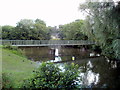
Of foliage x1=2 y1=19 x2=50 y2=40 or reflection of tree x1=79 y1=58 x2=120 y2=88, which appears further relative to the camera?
foliage x1=2 y1=19 x2=50 y2=40

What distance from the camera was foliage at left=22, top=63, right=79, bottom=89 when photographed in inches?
67.2

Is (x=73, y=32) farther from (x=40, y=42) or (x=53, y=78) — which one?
(x=53, y=78)

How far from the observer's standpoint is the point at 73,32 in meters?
12.4

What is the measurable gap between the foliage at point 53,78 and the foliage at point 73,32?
33.8ft

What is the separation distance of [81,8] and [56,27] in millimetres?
5733

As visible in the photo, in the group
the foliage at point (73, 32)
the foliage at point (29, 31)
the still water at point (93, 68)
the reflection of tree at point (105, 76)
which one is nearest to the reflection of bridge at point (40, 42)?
the still water at point (93, 68)

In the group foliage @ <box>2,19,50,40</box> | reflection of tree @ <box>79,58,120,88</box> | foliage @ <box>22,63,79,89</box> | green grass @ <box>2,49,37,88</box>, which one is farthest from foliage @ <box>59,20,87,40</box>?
foliage @ <box>22,63,79,89</box>

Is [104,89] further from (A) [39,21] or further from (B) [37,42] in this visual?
(A) [39,21]

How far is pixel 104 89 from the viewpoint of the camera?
2.92 m

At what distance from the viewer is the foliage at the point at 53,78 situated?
1706 millimetres

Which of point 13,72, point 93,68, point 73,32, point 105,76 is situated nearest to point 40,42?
point 73,32

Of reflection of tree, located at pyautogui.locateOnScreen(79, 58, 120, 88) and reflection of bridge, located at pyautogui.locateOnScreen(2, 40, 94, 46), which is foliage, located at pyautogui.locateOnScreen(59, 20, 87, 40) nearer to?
reflection of bridge, located at pyautogui.locateOnScreen(2, 40, 94, 46)

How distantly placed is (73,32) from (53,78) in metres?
10.9

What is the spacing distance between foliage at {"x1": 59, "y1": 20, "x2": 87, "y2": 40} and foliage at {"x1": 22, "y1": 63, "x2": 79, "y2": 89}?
33.8 feet
